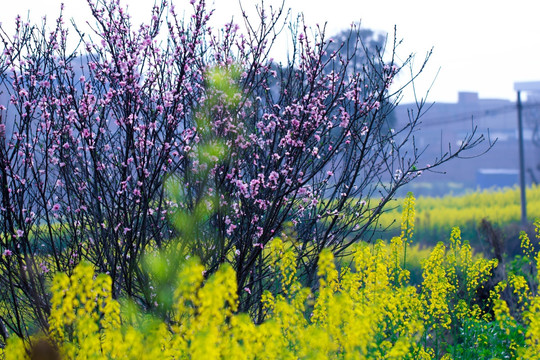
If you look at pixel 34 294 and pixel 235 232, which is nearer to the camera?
pixel 34 294

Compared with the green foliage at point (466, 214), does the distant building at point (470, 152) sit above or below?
above

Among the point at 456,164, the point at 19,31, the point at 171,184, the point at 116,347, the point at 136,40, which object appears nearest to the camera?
the point at 116,347

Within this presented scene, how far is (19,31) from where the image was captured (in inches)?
220

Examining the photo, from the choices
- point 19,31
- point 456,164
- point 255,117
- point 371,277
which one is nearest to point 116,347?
point 371,277

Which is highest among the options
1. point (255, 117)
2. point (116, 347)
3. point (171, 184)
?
point (255, 117)

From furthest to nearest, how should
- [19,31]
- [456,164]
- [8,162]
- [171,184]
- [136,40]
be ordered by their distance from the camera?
[456,164]
[171,184]
[19,31]
[136,40]
[8,162]

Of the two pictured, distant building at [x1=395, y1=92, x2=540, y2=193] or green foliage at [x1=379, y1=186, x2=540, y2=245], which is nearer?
green foliage at [x1=379, y1=186, x2=540, y2=245]

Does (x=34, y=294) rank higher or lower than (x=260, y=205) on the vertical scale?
lower

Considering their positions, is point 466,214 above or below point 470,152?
below

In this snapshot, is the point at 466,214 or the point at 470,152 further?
the point at 470,152

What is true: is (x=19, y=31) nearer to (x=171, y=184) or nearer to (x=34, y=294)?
(x=171, y=184)

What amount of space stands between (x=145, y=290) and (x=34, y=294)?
0.90m

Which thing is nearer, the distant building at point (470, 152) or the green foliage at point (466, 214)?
the green foliage at point (466, 214)

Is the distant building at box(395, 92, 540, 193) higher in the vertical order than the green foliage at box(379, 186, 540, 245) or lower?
higher
